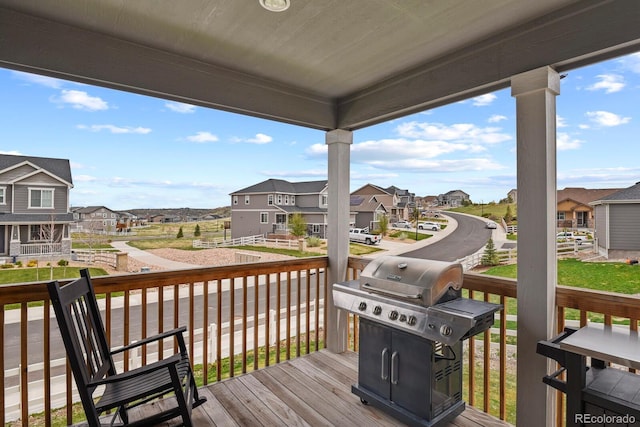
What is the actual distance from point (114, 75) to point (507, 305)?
3.15 meters

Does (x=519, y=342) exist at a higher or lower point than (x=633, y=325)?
lower

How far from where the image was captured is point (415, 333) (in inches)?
81.6

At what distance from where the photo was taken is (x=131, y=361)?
105 inches

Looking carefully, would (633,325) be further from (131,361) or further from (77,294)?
(131,361)

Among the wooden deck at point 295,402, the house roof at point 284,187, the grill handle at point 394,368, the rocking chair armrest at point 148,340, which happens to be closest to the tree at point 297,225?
the house roof at point 284,187

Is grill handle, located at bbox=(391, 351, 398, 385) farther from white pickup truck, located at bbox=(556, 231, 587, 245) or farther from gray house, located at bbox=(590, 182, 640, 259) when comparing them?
gray house, located at bbox=(590, 182, 640, 259)

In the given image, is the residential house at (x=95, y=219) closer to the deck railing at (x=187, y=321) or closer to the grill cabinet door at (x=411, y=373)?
the deck railing at (x=187, y=321)

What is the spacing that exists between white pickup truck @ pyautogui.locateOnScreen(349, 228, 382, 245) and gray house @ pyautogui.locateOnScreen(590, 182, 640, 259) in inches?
69.7

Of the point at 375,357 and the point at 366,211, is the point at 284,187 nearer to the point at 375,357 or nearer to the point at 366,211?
the point at 366,211

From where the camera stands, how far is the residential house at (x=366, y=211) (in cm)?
337

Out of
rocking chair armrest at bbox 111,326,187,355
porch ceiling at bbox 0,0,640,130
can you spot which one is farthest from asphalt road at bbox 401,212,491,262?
rocking chair armrest at bbox 111,326,187,355

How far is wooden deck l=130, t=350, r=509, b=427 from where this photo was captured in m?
Answer: 2.31

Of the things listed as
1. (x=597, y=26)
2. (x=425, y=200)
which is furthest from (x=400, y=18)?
(x=425, y=200)

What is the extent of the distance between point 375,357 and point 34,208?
2.57 m
